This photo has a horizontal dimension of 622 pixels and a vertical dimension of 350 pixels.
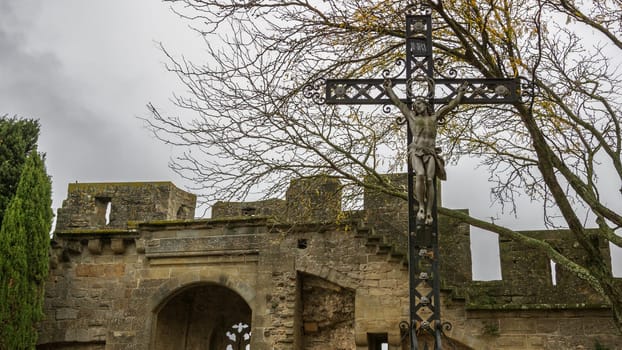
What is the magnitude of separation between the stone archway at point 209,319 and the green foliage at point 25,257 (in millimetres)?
2705

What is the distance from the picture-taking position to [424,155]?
625cm

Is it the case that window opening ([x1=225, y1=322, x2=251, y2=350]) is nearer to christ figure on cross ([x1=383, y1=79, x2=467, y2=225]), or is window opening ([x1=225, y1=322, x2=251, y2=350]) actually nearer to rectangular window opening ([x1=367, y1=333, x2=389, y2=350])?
rectangular window opening ([x1=367, y1=333, x2=389, y2=350])

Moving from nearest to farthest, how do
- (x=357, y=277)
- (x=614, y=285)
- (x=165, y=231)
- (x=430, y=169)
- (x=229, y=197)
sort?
(x=430, y=169) < (x=614, y=285) < (x=229, y=197) < (x=357, y=277) < (x=165, y=231)

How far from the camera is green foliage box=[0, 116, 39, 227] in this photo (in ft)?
53.5

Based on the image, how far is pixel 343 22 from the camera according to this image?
9.59 m

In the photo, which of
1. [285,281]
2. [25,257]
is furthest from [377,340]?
[25,257]

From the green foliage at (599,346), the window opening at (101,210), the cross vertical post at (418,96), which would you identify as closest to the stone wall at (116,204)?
the window opening at (101,210)

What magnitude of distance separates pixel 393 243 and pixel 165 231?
452cm

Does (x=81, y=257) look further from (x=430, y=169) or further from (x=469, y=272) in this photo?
(x=430, y=169)

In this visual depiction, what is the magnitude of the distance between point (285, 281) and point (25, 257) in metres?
4.87

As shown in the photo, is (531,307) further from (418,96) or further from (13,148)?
(13,148)

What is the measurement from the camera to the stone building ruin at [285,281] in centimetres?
1347

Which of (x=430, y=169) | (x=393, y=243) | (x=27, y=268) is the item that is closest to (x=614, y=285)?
(x=430, y=169)

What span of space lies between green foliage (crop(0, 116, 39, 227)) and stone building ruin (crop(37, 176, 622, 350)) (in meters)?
1.25
